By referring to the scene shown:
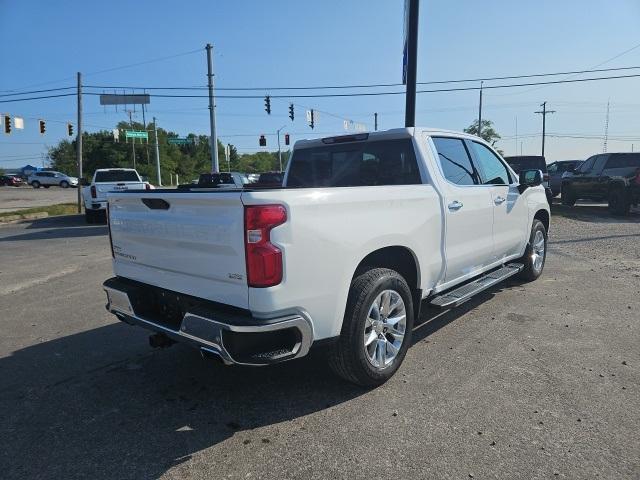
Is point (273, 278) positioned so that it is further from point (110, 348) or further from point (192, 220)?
point (110, 348)

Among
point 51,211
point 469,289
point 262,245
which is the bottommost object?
point 51,211

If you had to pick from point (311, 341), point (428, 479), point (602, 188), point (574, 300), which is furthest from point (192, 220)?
point (602, 188)

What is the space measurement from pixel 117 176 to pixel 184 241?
16.5 metres

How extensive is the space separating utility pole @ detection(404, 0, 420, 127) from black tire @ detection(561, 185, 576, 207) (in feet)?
25.8

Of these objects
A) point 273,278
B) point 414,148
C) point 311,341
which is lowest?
point 311,341

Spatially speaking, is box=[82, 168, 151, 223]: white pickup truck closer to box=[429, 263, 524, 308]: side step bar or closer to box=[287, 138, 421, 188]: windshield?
box=[287, 138, 421, 188]: windshield

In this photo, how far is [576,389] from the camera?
3555mm

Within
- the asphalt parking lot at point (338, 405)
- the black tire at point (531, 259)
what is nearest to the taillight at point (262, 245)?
the asphalt parking lot at point (338, 405)

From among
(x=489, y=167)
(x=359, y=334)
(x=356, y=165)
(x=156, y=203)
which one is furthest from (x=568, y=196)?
(x=156, y=203)

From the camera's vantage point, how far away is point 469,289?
4637mm

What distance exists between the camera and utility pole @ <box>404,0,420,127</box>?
42.6 feet

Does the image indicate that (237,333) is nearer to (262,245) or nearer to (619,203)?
(262,245)

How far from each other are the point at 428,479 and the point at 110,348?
3230mm

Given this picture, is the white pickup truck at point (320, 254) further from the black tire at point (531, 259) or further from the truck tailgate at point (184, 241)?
the black tire at point (531, 259)
